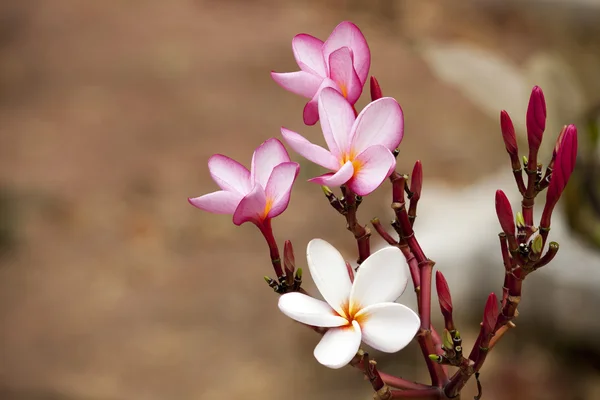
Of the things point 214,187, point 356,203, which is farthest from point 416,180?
point 214,187

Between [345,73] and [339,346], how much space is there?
111 millimetres

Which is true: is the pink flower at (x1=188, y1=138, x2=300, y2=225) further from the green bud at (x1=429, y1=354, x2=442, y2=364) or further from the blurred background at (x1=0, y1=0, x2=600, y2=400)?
the blurred background at (x1=0, y1=0, x2=600, y2=400)

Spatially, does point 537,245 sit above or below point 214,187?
below

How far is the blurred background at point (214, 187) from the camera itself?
3.59 feet

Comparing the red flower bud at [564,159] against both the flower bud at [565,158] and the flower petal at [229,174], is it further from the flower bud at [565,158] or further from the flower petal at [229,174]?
the flower petal at [229,174]

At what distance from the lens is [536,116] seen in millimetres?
269

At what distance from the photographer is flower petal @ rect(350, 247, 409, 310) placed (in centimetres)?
27

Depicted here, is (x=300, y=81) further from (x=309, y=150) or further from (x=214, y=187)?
(x=214, y=187)

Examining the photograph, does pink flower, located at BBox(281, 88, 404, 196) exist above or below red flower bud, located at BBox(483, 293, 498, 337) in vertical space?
above

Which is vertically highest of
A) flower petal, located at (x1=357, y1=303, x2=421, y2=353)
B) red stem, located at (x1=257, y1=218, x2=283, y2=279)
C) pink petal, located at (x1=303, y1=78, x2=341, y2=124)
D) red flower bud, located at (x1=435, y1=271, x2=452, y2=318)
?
pink petal, located at (x1=303, y1=78, x2=341, y2=124)

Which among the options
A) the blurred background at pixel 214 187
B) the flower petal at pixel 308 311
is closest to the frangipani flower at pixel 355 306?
the flower petal at pixel 308 311

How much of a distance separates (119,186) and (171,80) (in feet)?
1.66

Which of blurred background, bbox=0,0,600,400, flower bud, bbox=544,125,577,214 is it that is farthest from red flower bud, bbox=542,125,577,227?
blurred background, bbox=0,0,600,400

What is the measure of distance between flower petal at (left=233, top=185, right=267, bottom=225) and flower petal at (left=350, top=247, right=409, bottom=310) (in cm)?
5
